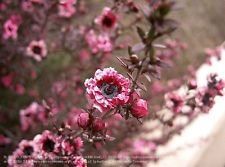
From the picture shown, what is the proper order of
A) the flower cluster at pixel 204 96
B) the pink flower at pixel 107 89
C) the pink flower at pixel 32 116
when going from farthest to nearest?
the pink flower at pixel 32 116 < the flower cluster at pixel 204 96 < the pink flower at pixel 107 89

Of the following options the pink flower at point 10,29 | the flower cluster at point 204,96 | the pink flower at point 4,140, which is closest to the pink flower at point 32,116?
the pink flower at point 4,140

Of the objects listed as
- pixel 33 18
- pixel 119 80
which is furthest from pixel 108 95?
pixel 33 18

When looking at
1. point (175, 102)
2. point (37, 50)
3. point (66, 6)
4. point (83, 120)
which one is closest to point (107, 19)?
point (66, 6)

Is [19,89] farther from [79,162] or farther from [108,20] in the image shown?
[79,162]

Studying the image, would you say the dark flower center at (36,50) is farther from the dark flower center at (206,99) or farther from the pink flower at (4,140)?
the dark flower center at (206,99)

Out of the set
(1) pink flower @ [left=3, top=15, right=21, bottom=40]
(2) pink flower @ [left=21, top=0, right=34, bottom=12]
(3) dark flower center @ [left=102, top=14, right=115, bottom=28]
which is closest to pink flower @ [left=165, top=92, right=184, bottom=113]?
(3) dark flower center @ [left=102, top=14, right=115, bottom=28]

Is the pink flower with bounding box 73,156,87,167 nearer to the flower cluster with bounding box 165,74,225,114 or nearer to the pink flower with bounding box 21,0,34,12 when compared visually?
the flower cluster with bounding box 165,74,225,114

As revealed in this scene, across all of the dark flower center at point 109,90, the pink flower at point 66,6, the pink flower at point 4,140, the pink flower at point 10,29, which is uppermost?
the pink flower at point 66,6
